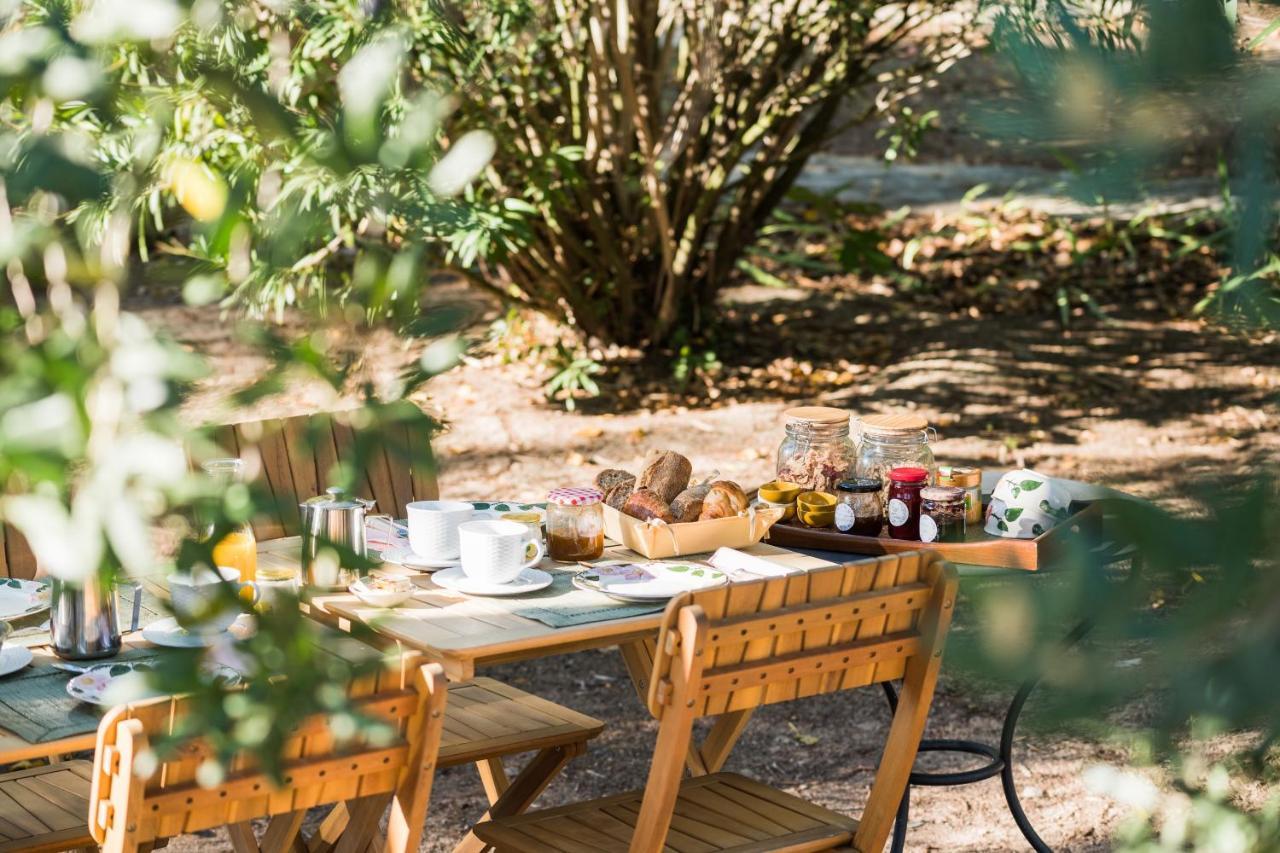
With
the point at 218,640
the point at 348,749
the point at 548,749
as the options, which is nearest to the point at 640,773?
the point at 548,749

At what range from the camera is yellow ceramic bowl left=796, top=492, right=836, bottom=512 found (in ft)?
11.3

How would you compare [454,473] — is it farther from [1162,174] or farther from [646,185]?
[1162,174]

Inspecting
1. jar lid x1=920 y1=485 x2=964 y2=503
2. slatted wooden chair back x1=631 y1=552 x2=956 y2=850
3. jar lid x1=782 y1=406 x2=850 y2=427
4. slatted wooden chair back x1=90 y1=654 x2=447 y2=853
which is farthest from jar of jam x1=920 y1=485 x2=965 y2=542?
slatted wooden chair back x1=90 y1=654 x2=447 y2=853

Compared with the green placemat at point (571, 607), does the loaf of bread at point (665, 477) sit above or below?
above

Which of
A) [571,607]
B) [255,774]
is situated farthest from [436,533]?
[255,774]

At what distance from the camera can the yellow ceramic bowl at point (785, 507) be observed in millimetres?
3400

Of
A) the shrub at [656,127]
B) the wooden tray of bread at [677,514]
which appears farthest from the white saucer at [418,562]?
the shrub at [656,127]

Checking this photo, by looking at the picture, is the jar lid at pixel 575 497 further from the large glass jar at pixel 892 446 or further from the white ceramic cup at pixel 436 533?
the large glass jar at pixel 892 446

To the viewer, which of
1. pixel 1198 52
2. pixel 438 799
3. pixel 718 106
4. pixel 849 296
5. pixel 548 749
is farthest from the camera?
pixel 849 296

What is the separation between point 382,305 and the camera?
2.68 ft

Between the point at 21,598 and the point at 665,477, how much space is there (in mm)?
1303

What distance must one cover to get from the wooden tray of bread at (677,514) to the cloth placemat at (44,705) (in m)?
1.02

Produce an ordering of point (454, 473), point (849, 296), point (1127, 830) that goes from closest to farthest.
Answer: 1. point (1127, 830)
2. point (454, 473)
3. point (849, 296)

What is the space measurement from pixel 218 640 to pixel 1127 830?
2.15ft
